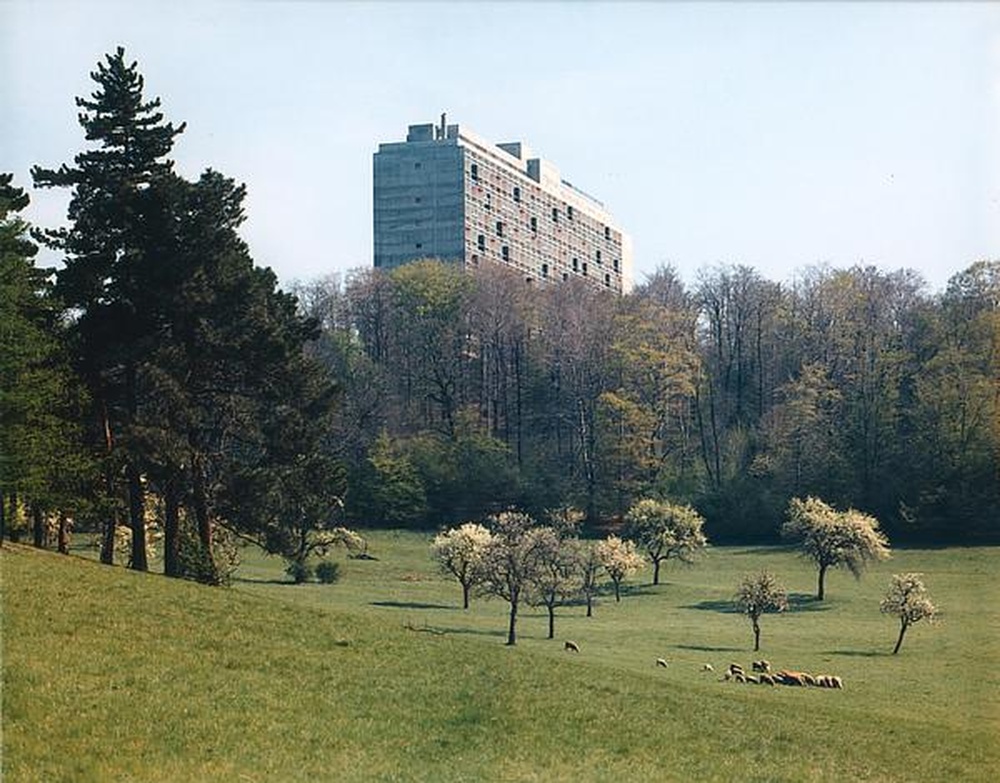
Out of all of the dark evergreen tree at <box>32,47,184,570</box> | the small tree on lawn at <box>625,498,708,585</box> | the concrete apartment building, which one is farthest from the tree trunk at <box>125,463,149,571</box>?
the concrete apartment building

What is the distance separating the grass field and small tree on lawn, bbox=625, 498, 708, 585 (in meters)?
28.6

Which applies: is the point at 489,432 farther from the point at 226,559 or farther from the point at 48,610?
the point at 48,610

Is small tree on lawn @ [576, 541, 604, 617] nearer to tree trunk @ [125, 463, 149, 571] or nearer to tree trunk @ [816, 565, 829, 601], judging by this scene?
tree trunk @ [816, 565, 829, 601]

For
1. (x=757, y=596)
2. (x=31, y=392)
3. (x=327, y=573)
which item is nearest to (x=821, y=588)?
(x=757, y=596)

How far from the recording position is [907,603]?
49.2m

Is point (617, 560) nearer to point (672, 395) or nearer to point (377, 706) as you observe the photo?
point (672, 395)

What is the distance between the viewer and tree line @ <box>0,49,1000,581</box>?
1559 inches

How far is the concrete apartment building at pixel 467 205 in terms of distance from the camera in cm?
11800

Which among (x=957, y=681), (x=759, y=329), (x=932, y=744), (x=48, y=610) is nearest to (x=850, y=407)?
(x=759, y=329)

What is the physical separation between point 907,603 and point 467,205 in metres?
76.9

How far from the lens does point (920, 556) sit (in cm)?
7275

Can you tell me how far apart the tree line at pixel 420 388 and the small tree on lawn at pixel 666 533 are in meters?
12.4

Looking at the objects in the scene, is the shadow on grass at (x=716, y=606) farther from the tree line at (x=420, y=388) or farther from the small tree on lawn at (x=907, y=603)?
the tree line at (x=420, y=388)

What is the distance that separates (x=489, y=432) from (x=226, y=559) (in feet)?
144
